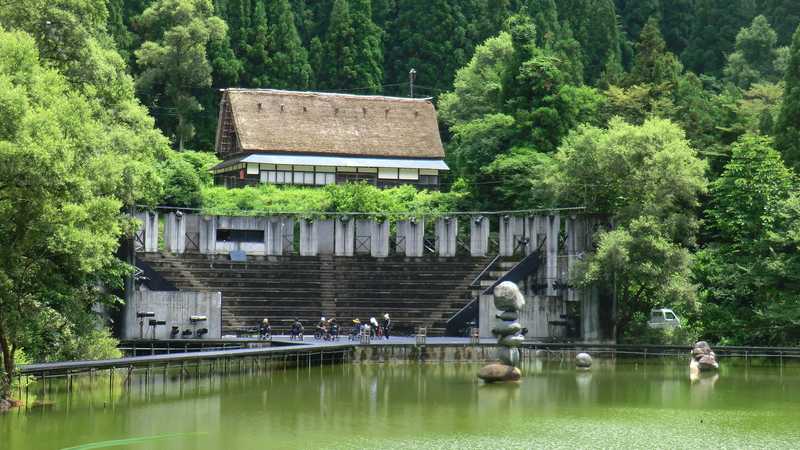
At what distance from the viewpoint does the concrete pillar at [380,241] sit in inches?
1775

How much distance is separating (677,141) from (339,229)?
12.2 meters

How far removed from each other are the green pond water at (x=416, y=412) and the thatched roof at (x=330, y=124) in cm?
2269

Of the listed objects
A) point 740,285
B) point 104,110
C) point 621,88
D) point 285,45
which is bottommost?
point 740,285

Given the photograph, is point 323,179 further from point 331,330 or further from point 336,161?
point 331,330

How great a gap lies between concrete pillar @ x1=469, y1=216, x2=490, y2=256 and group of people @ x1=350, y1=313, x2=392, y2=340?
5.38 metres

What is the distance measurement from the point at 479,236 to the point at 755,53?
32.2 meters

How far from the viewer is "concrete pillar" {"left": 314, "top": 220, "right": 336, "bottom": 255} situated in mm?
45375

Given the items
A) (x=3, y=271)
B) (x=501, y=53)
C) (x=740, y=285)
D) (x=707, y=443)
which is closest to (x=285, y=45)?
(x=501, y=53)

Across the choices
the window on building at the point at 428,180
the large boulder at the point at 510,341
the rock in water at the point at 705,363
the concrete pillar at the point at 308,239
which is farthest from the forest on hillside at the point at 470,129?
the large boulder at the point at 510,341

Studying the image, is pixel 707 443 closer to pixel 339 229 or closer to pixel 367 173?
pixel 339 229

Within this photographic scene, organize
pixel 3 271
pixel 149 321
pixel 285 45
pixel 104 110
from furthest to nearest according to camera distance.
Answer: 1. pixel 285 45
2. pixel 149 321
3. pixel 104 110
4. pixel 3 271

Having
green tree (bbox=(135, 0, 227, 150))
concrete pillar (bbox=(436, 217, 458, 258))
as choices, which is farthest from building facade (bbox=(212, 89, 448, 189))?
concrete pillar (bbox=(436, 217, 458, 258))

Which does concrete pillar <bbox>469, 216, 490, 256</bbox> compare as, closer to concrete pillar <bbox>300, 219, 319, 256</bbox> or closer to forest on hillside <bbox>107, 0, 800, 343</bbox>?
forest on hillside <bbox>107, 0, 800, 343</bbox>

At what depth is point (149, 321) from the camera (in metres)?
39.4
